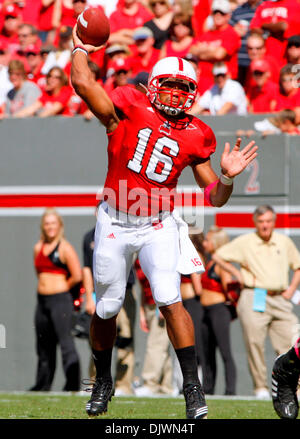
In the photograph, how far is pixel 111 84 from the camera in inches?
431

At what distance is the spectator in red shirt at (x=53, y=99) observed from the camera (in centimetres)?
1098

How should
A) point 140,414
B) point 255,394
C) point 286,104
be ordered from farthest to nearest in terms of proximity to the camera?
point 286,104 < point 255,394 < point 140,414

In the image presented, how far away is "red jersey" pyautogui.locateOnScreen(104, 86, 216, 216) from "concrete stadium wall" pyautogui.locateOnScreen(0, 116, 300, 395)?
4.39m

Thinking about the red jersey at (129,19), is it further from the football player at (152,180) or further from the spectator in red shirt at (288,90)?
the football player at (152,180)

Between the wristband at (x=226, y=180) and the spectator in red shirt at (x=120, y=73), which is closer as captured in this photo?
the wristband at (x=226, y=180)

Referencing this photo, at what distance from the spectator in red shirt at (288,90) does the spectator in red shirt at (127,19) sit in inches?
90.8

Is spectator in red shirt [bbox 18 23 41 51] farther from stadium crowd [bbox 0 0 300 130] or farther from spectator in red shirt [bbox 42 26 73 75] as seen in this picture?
spectator in red shirt [bbox 42 26 73 75]

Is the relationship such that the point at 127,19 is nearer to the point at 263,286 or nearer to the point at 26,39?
the point at 26,39

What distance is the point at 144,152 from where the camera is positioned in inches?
234

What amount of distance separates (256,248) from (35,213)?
264cm

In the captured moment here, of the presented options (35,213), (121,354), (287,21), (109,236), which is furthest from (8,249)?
(109,236)

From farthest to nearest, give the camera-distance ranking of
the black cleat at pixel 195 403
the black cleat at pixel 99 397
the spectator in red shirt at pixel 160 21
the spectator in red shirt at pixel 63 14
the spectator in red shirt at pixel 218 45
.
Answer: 1. the spectator in red shirt at pixel 63 14
2. the spectator in red shirt at pixel 160 21
3. the spectator in red shirt at pixel 218 45
4. the black cleat at pixel 99 397
5. the black cleat at pixel 195 403

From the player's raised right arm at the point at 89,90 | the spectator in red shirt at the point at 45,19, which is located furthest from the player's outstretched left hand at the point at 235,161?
the spectator in red shirt at the point at 45,19

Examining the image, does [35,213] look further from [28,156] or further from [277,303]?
[277,303]
